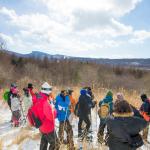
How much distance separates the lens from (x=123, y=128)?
513 centimetres

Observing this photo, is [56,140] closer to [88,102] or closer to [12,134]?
[88,102]

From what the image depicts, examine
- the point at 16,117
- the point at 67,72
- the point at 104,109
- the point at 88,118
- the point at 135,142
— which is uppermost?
the point at 135,142

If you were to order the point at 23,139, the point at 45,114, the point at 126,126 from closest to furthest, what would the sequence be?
the point at 126,126 < the point at 45,114 < the point at 23,139

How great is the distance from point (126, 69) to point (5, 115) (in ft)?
120

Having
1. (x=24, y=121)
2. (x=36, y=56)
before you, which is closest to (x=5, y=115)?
(x=24, y=121)

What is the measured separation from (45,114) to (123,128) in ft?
6.40

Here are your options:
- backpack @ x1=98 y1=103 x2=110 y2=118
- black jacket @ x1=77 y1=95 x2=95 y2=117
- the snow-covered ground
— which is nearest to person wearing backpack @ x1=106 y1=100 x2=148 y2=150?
the snow-covered ground

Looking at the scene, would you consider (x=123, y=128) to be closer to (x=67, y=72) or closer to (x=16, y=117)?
(x=16, y=117)

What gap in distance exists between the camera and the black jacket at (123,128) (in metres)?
5.07

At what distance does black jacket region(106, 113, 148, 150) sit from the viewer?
5.07 metres

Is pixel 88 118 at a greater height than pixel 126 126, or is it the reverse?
pixel 126 126

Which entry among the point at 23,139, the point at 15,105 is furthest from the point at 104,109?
the point at 15,105

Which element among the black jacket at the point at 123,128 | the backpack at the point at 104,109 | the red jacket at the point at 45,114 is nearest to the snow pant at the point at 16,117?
the backpack at the point at 104,109

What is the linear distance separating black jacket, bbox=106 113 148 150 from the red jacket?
1.65m
